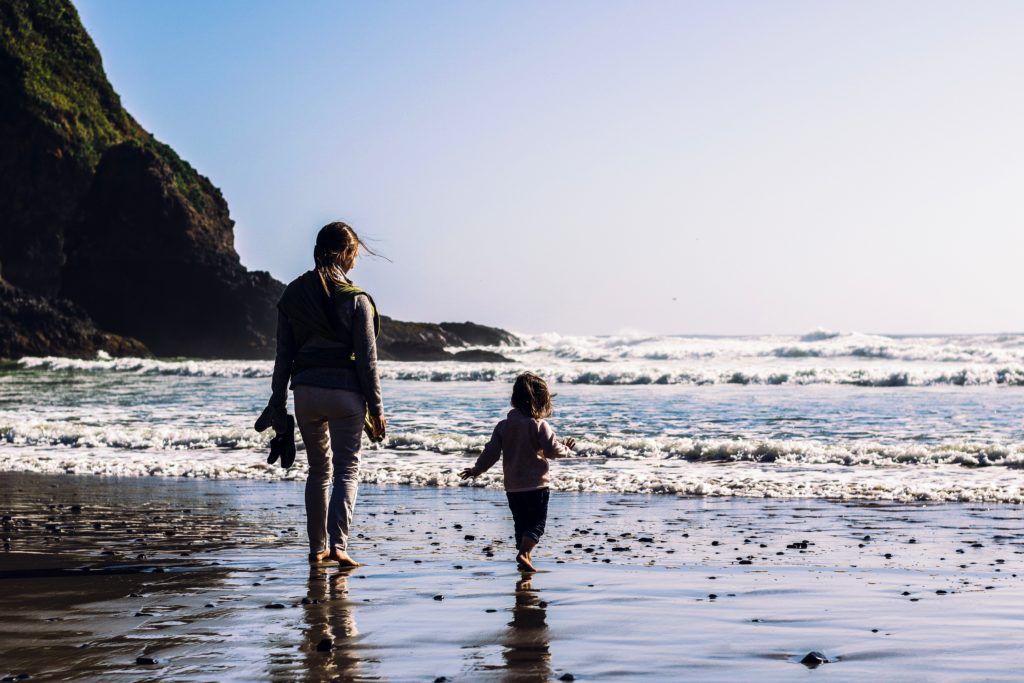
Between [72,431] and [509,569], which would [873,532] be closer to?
[509,569]

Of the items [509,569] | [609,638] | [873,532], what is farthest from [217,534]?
[873,532]

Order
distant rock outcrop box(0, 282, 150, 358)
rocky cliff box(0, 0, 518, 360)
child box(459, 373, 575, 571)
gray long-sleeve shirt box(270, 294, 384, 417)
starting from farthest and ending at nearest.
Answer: rocky cliff box(0, 0, 518, 360), distant rock outcrop box(0, 282, 150, 358), child box(459, 373, 575, 571), gray long-sleeve shirt box(270, 294, 384, 417)

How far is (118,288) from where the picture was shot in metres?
62.2

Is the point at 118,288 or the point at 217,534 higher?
the point at 118,288

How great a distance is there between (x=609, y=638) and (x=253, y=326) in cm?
5893

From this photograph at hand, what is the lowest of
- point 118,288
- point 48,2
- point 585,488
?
point 585,488

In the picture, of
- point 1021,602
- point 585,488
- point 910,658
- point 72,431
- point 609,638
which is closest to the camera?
point 910,658

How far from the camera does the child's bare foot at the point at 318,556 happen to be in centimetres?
664

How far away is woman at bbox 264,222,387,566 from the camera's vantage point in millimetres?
6328

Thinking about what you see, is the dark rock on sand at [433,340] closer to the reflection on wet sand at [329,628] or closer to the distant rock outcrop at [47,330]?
the distant rock outcrop at [47,330]

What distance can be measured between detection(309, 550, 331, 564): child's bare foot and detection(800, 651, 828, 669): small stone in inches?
133

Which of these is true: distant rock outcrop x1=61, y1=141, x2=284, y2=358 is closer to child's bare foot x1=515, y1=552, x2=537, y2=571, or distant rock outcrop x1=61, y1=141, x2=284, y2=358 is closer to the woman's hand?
the woman's hand

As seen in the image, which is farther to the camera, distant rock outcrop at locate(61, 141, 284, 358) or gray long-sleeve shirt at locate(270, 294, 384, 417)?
distant rock outcrop at locate(61, 141, 284, 358)

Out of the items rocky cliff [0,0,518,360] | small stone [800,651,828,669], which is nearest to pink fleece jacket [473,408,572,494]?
→ small stone [800,651,828,669]
